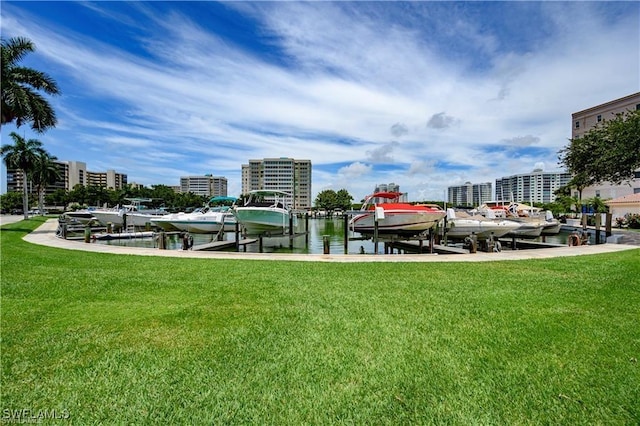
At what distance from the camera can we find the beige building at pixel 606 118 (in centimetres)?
5428

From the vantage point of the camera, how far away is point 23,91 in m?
22.8

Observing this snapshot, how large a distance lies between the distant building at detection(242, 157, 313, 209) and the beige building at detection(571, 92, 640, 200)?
9169 centimetres

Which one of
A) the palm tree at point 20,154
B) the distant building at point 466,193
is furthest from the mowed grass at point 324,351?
the distant building at point 466,193

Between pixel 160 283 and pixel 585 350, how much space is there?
23.8ft

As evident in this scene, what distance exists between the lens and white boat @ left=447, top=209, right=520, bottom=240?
22422 mm

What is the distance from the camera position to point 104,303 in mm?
5824

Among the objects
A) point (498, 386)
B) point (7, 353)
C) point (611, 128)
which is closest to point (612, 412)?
point (498, 386)

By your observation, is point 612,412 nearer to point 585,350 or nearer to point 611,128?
point 585,350

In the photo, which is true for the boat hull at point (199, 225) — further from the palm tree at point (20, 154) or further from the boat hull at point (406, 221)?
the palm tree at point (20, 154)

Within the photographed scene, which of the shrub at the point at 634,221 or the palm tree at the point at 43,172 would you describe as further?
the palm tree at the point at 43,172

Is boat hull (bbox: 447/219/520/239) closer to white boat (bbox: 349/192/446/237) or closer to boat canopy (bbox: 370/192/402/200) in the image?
white boat (bbox: 349/192/446/237)

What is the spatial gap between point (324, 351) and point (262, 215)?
1833cm

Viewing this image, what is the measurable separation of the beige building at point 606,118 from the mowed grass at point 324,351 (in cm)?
5891

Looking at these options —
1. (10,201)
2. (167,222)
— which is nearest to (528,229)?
(167,222)
